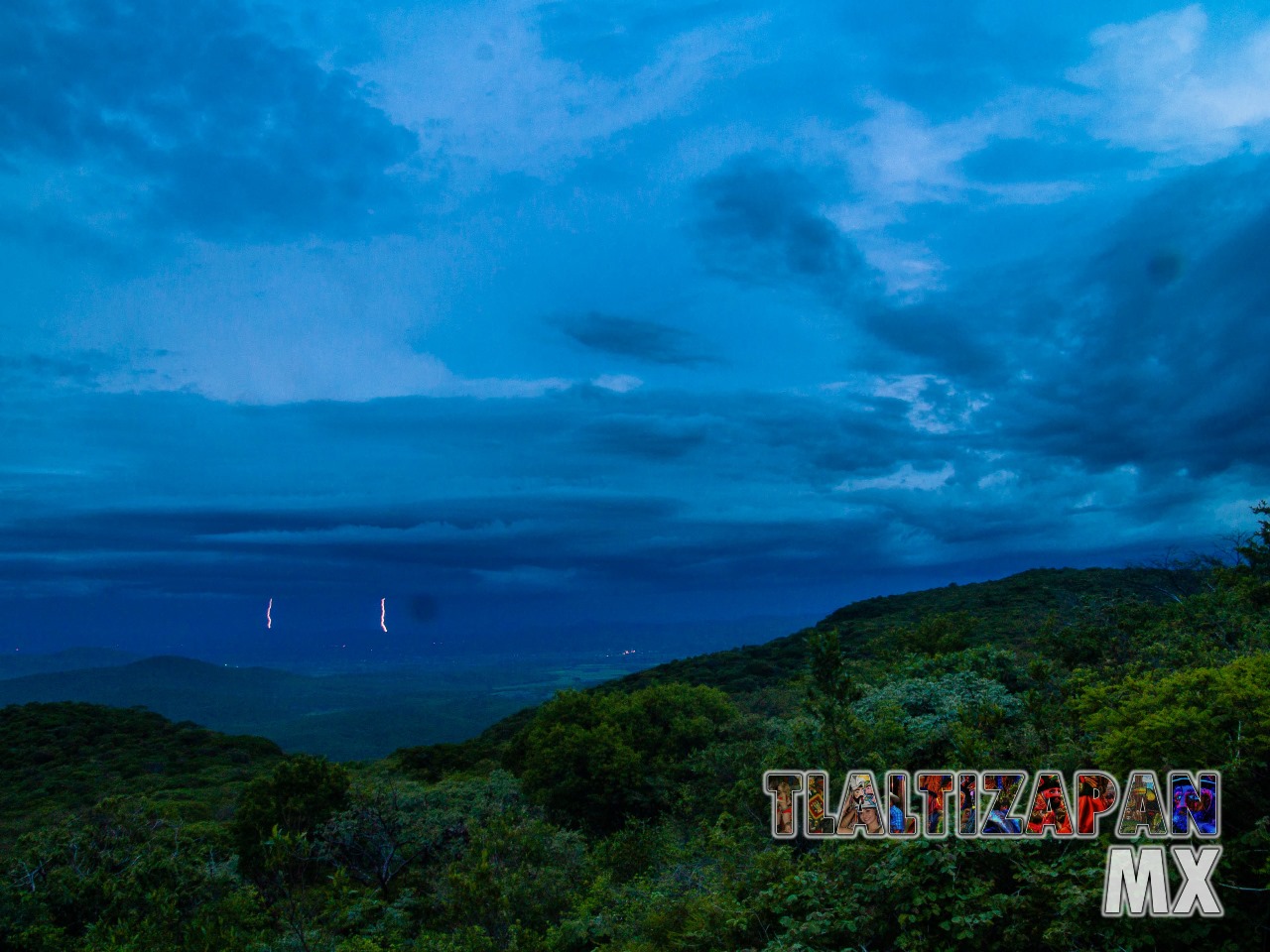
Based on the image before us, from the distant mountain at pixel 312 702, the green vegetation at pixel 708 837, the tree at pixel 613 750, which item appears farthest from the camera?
the distant mountain at pixel 312 702

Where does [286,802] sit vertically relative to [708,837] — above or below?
below

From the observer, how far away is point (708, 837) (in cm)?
1931

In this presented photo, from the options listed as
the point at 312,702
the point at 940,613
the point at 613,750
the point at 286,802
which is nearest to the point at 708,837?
the point at 613,750

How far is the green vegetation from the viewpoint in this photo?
9.00 m

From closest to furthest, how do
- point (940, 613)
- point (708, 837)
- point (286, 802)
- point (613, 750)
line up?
point (708, 837) → point (286, 802) → point (613, 750) → point (940, 613)

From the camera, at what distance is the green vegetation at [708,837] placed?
900cm

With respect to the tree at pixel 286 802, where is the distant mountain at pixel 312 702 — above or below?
below

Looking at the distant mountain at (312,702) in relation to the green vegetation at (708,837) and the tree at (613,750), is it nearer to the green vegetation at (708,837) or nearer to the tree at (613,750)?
the tree at (613,750)

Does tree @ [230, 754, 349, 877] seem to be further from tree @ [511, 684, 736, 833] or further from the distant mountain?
the distant mountain

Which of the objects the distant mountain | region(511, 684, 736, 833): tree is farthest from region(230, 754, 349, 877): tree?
the distant mountain

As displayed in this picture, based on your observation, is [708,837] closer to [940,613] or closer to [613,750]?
[613,750]

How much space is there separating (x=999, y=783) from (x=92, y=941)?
15922 millimetres

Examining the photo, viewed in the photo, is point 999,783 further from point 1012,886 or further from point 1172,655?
point 1172,655

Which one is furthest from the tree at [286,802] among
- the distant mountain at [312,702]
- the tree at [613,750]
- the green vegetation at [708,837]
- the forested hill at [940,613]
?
the distant mountain at [312,702]
